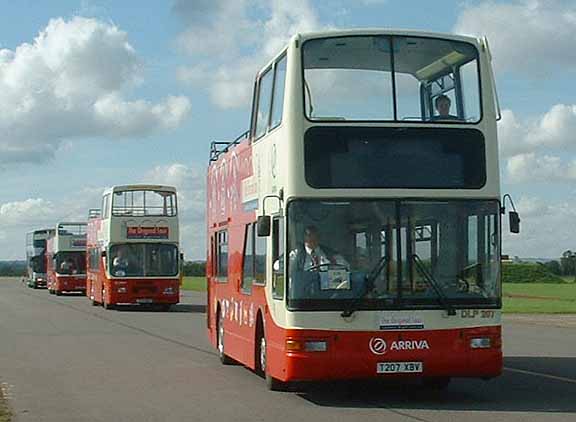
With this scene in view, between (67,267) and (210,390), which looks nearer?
(210,390)

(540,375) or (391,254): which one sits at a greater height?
(391,254)

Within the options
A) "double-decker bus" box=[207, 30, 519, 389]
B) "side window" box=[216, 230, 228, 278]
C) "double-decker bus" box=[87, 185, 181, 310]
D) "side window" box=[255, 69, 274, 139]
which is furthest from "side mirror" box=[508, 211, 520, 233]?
"double-decker bus" box=[87, 185, 181, 310]

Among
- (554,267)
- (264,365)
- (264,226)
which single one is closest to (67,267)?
(264,365)

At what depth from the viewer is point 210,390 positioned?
52.1ft

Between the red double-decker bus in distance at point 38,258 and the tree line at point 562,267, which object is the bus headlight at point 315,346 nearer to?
the red double-decker bus in distance at point 38,258

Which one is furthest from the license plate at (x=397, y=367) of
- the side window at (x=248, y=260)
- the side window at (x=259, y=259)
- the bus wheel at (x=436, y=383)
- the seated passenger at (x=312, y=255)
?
the side window at (x=248, y=260)

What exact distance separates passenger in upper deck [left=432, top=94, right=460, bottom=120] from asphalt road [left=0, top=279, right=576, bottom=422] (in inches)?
129

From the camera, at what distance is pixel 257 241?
16.3 m

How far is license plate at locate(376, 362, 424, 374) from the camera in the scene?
13.8 metres

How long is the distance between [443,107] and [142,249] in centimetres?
2721

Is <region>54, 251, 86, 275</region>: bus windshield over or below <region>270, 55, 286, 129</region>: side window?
below

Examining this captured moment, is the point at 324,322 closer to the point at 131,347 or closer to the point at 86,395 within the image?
the point at 86,395

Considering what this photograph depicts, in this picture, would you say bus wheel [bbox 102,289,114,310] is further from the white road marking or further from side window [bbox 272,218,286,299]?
side window [bbox 272,218,286,299]

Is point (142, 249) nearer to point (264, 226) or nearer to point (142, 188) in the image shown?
point (142, 188)
